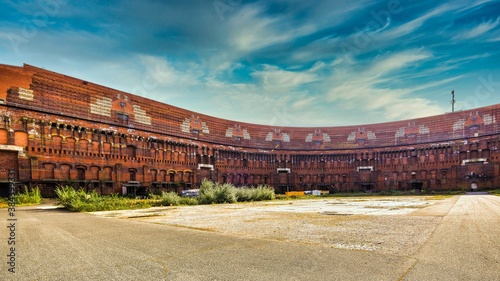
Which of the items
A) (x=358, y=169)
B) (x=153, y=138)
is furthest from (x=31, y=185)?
(x=358, y=169)

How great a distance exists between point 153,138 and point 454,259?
37.3 metres

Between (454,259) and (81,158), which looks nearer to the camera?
(454,259)

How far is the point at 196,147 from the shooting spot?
43188 mm

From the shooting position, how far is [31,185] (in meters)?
25.6

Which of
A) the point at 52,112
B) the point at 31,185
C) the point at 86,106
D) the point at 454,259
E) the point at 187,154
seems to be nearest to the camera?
the point at 454,259

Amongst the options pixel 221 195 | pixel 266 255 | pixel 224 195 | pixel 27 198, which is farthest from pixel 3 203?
pixel 266 255

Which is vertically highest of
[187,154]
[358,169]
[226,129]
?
[226,129]

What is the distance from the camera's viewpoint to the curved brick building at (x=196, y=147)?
88.7 feet

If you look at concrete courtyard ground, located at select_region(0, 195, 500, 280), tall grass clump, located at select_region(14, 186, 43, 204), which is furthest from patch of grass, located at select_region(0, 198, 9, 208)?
concrete courtyard ground, located at select_region(0, 195, 500, 280)

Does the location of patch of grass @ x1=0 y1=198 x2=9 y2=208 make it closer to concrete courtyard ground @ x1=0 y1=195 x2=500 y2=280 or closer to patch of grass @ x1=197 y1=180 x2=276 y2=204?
patch of grass @ x1=197 y1=180 x2=276 y2=204

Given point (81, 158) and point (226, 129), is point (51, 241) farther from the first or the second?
point (226, 129)

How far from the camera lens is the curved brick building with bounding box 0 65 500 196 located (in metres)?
27.0

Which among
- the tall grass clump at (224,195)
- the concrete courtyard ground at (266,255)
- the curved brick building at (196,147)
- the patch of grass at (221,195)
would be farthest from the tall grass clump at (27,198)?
the concrete courtyard ground at (266,255)

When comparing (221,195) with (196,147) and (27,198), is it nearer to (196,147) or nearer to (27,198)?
(27,198)
